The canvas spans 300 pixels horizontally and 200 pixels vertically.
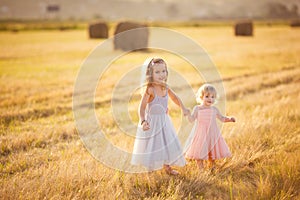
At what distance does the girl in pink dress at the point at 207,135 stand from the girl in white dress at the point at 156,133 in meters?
0.29

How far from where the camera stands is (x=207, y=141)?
4.38m

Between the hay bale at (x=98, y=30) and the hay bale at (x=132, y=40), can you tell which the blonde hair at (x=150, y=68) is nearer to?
the hay bale at (x=132, y=40)

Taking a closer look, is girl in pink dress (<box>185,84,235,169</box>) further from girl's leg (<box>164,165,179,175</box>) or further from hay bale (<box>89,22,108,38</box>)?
hay bale (<box>89,22,108,38</box>)

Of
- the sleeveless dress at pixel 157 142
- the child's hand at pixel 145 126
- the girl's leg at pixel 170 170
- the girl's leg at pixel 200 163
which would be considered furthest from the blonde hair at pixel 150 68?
the girl's leg at pixel 200 163

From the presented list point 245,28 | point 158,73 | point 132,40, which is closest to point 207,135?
point 158,73

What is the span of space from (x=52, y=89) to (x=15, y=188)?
254 inches

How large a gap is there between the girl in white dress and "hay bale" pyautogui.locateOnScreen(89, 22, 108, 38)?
2481 cm

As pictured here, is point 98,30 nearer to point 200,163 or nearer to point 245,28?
point 245,28

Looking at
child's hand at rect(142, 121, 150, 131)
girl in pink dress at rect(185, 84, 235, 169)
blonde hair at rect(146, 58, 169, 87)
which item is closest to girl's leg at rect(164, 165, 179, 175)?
girl in pink dress at rect(185, 84, 235, 169)

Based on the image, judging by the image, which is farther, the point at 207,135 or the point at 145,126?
the point at 207,135

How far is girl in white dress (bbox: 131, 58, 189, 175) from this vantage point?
4125 mm

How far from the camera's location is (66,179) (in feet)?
12.4

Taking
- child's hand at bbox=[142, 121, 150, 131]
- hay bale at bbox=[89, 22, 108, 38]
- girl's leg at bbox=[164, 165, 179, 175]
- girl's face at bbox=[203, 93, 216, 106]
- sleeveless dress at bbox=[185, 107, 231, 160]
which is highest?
hay bale at bbox=[89, 22, 108, 38]

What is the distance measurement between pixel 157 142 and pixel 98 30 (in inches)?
1001
